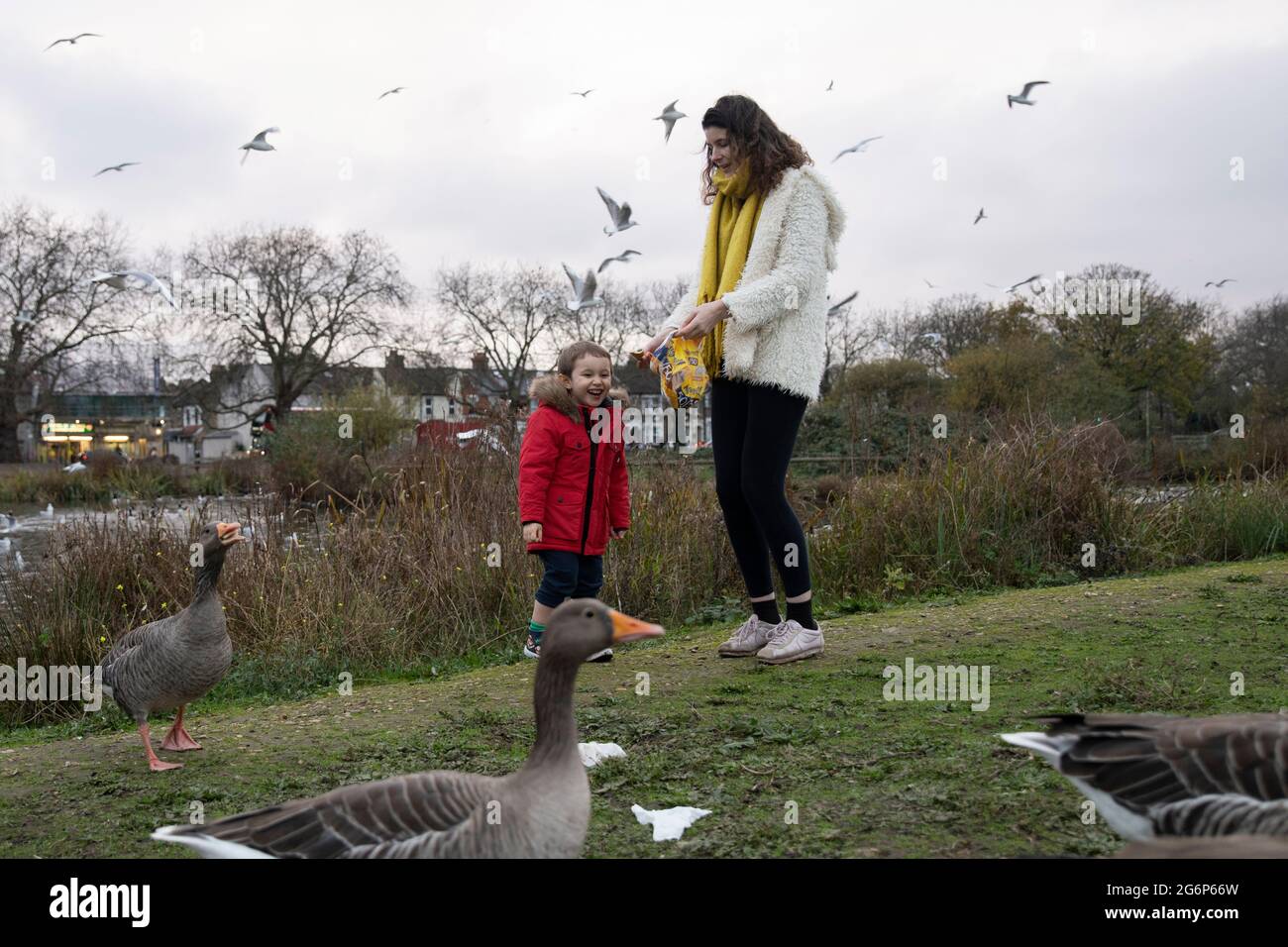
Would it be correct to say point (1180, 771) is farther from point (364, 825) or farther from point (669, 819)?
point (364, 825)

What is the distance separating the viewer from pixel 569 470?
17.8 ft

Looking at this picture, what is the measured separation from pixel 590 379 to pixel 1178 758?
3625 mm

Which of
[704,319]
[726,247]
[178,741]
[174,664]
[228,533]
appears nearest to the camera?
[174,664]

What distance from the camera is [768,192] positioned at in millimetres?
4789

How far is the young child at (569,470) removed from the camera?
17.5 feet

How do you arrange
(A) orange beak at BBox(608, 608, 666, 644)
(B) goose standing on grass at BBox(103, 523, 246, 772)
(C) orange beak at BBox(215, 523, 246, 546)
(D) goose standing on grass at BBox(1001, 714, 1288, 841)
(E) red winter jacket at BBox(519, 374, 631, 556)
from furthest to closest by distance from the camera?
(E) red winter jacket at BBox(519, 374, 631, 556) → (C) orange beak at BBox(215, 523, 246, 546) → (B) goose standing on grass at BBox(103, 523, 246, 772) → (A) orange beak at BBox(608, 608, 666, 644) → (D) goose standing on grass at BBox(1001, 714, 1288, 841)

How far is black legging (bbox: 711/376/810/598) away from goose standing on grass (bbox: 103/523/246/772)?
88.8 inches

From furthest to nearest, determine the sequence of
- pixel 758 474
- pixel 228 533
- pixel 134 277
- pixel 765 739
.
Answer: pixel 134 277 < pixel 758 474 < pixel 228 533 < pixel 765 739

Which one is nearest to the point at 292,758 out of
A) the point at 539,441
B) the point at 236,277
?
the point at 539,441

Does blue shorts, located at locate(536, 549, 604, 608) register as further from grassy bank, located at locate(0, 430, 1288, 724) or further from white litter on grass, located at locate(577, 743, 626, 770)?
white litter on grass, located at locate(577, 743, 626, 770)

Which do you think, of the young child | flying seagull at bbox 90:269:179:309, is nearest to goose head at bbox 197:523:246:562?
the young child

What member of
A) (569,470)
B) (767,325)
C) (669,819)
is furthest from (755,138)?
(669,819)

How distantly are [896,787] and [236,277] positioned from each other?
43494 mm

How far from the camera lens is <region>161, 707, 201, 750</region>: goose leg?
405 centimetres
